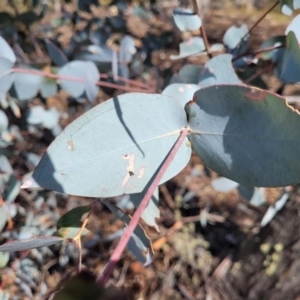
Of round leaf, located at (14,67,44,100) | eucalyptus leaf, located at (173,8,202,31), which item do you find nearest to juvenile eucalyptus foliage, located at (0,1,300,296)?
eucalyptus leaf, located at (173,8,202,31)

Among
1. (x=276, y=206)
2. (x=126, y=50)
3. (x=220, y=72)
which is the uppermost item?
(x=220, y=72)

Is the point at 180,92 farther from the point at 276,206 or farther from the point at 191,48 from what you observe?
the point at 276,206

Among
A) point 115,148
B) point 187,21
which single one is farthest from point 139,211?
point 187,21

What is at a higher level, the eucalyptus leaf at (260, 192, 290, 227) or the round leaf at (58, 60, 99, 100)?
the round leaf at (58, 60, 99, 100)

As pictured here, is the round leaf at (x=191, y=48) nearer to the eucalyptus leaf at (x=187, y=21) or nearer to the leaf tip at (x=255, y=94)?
the eucalyptus leaf at (x=187, y=21)

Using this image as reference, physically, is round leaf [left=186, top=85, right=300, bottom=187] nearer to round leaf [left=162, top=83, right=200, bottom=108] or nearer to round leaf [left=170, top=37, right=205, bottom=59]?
round leaf [left=162, top=83, right=200, bottom=108]

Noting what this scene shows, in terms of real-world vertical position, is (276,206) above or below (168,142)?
below

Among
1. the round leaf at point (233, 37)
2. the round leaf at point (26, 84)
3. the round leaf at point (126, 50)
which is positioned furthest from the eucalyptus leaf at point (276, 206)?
the round leaf at point (26, 84)
